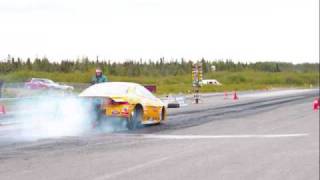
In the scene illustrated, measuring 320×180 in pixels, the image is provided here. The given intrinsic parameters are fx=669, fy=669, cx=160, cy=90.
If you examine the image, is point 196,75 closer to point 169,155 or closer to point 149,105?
point 149,105

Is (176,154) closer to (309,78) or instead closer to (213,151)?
(213,151)

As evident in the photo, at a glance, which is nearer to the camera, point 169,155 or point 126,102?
point 169,155

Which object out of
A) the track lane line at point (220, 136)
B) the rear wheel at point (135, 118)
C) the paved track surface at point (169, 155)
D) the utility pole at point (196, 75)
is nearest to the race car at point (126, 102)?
the rear wheel at point (135, 118)

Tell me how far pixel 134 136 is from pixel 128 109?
2147 mm

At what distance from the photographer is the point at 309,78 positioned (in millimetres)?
127188

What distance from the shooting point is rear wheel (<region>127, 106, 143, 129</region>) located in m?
17.2

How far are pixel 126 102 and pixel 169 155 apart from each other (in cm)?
556

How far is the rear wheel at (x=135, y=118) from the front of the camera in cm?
1717

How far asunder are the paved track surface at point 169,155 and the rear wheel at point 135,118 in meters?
0.36

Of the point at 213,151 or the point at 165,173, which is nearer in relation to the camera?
the point at 165,173

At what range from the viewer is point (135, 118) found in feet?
57.5

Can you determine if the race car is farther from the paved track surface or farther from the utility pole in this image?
the utility pole

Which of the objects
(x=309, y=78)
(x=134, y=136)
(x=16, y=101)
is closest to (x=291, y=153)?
(x=134, y=136)

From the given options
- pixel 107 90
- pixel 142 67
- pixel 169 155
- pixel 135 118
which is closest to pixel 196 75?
pixel 135 118
